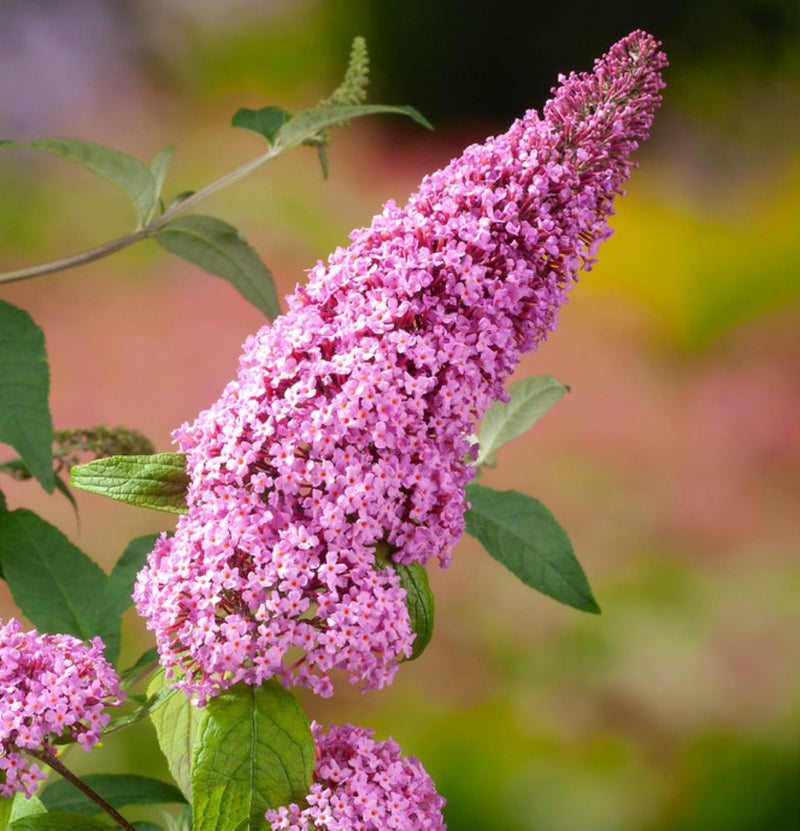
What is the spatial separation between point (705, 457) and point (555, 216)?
1625 mm

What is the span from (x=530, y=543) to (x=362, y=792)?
0.17m

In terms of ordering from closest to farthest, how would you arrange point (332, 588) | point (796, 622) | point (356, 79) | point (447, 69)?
point (332, 588) < point (356, 79) < point (796, 622) < point (447, 69)

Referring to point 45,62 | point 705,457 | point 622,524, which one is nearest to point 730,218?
point 705,457

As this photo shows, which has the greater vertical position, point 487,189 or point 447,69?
point 447,69

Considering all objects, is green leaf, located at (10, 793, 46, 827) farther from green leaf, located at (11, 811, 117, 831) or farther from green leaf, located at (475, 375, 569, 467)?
green leaf, located at (475, 375, 569, 467)

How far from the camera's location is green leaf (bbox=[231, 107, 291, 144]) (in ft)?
2.06

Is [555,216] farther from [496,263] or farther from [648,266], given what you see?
[648,266]

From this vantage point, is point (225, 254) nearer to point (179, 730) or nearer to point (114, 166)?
point (114, 166)

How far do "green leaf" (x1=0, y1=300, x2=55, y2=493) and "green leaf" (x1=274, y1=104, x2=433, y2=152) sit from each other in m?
0.18

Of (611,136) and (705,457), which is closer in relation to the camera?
(611,136)

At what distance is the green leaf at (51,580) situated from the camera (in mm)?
614

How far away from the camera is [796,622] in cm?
192

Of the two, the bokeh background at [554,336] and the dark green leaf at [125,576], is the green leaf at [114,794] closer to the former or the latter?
the dark green leaf at [125,576]

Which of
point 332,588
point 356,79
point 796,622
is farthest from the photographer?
point 796,622
